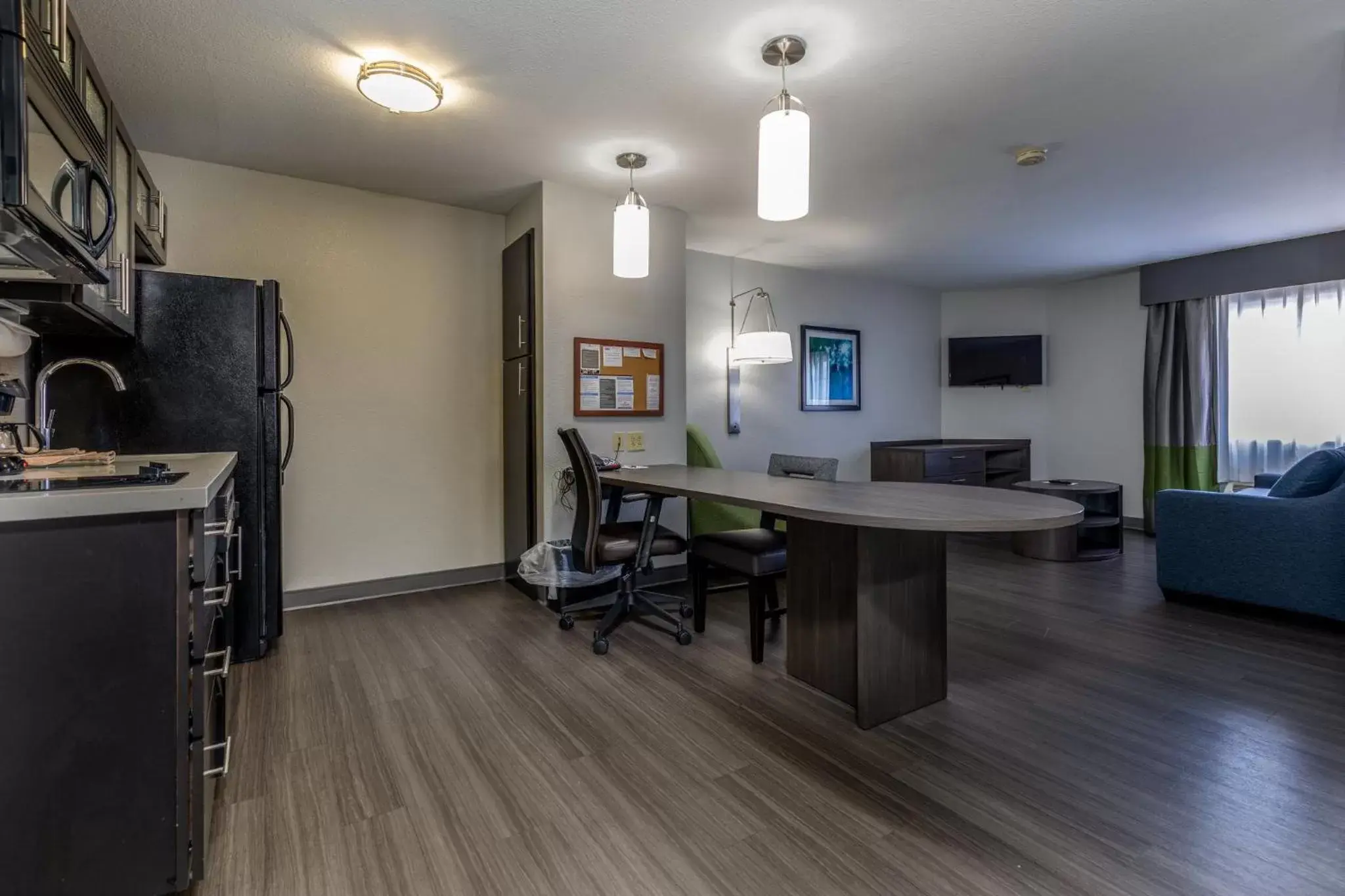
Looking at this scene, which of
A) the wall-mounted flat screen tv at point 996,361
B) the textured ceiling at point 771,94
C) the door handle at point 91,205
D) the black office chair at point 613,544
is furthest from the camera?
the wall-mounted flat screen tv at point 996,361

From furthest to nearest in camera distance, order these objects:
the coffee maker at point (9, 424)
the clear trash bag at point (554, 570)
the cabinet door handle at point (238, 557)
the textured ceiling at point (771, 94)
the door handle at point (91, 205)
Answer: the clear trash bag at point (554, 570)
the cabinet door handle at point (238, 557)
the textured ceiling at point (771, 94)
the coffee maker at point (9, 424)
the door handle at point (91, 205)

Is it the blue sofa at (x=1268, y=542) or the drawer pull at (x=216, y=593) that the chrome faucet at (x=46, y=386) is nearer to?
the drawer pull at (x=216, y=593)

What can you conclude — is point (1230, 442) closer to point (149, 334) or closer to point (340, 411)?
point (340, 411)

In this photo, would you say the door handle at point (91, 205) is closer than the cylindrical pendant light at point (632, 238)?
Yes

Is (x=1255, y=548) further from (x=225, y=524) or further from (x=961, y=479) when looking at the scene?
(x=225, y=524)

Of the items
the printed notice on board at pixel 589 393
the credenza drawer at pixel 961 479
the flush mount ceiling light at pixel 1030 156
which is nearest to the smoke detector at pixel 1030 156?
the flush mount ceiling light at pixel 1030 156

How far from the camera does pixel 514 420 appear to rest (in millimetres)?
3814

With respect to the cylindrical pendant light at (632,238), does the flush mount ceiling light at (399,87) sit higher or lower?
higher

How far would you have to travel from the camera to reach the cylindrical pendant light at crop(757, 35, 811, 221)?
193 cm

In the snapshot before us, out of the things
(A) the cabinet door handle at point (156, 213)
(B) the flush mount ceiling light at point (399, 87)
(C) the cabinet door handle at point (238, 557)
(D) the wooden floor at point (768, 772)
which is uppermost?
(B) the flush mount ceiling light at point (399, 87)

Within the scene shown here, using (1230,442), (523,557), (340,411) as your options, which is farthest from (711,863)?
(1230,442)

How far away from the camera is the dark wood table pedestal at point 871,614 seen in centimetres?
206

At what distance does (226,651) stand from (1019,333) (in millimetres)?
6921

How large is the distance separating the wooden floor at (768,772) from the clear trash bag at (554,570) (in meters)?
0.38
